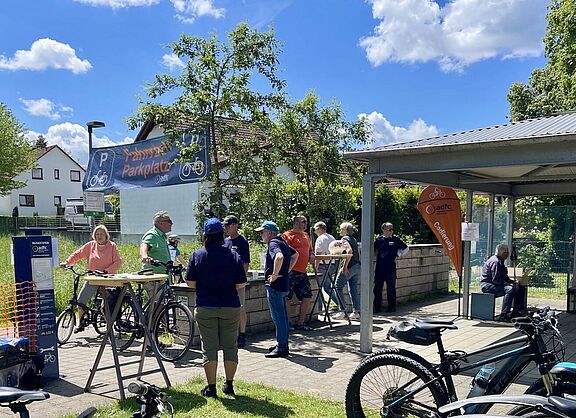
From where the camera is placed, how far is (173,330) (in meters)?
7.40

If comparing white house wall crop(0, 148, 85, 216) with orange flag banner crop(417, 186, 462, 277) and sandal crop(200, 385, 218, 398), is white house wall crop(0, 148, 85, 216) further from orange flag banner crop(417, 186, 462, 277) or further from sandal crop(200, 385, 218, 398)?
sandal crop(200, 385, 218, 398)

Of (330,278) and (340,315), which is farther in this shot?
(340,315)

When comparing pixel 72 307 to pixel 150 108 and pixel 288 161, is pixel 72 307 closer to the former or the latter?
pixel 150 108

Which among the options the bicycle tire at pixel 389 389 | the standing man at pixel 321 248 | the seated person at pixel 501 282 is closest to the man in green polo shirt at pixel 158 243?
the standing man at pixel 321 248

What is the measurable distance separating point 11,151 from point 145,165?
34.8 m

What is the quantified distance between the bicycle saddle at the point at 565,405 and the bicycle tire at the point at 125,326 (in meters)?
5.52

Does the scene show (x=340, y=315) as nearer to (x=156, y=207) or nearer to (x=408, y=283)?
(x=408, y=283)

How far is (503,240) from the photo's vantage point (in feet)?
38.5

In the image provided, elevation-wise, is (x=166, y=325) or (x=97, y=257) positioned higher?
(x=97, y=257)

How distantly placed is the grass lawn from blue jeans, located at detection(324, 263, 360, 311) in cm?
411

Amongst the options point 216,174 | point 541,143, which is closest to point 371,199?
point 541,143

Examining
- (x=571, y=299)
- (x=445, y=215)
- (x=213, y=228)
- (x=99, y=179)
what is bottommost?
(x=571, y=299)

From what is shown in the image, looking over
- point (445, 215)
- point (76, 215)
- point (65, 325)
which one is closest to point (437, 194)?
point (445, 215)

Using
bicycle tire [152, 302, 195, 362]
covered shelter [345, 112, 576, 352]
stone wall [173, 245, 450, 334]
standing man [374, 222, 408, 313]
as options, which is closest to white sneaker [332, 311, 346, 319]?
stone wall [173, 245, 450, 334]
